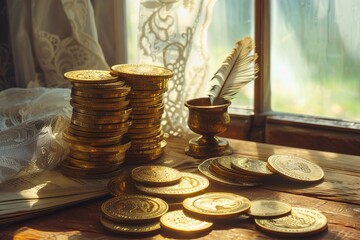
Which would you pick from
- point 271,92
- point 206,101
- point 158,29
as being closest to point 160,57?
point 158,29

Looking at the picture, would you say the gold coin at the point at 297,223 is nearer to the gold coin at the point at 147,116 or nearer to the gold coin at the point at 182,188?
the gold coin at the point at 182,188

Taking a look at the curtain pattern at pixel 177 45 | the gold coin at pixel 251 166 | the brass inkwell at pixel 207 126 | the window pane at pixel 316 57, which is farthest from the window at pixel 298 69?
the gold coin at pixel 251 166

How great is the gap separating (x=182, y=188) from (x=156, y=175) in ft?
0.26

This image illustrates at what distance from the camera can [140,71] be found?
168 cm

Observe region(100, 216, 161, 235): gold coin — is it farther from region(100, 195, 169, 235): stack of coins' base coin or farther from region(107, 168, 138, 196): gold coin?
region(107, 168, 138, 196): gold coin

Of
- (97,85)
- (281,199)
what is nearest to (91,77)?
(97,85)

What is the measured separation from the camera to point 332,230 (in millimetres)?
1305

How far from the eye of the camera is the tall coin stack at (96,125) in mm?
1556

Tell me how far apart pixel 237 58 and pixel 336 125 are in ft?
1.31

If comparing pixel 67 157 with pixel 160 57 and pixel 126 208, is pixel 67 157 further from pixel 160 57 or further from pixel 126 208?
pixel 160 57

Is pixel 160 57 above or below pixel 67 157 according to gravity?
above

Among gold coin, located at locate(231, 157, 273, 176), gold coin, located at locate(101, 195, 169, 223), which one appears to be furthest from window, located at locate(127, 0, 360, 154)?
gold coin, located at locate(101, 195, 169, 223)

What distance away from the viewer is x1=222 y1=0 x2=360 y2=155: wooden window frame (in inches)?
77.7

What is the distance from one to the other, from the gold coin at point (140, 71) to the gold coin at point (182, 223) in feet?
1.38
